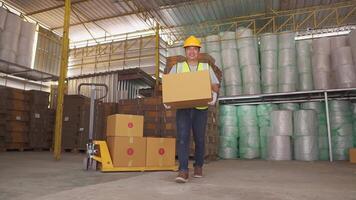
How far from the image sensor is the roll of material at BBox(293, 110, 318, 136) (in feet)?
25.4

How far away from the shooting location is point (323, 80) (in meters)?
8.45

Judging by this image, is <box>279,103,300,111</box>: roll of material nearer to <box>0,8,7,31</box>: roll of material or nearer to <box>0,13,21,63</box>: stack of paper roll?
<box>0,13,21,63</box>: stack of paper roll

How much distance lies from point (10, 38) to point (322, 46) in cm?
1118

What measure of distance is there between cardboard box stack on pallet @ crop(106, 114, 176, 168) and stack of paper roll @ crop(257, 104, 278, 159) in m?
4.44

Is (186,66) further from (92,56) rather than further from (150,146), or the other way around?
(92,56)

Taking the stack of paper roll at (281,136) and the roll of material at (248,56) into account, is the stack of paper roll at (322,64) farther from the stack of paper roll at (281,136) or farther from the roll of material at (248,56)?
the roll of material at (248,56)

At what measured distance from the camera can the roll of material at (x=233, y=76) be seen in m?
9.24

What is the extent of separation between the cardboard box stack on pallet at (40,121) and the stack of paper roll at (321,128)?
29.6 ft

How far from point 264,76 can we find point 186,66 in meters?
5.99

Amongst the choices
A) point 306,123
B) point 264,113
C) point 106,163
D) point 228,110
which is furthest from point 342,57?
point 106,163

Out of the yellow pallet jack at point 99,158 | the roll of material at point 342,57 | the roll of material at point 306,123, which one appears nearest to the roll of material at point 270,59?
the roll of material at point 342,57

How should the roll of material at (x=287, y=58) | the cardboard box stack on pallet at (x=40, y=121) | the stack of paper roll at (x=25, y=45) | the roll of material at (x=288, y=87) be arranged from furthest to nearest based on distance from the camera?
the stack of paper roll at (x=25, y=45), the cardboard box stack on pallet at (x=40, y=121), the roll of material at (x=287, y=58), the roll of material at (x=288, y=87)

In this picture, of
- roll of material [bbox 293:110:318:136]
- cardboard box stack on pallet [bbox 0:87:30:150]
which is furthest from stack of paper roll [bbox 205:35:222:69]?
cardboard box stack on pallet [bbox 0:87:30:150]

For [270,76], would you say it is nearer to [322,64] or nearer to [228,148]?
[322,64]
